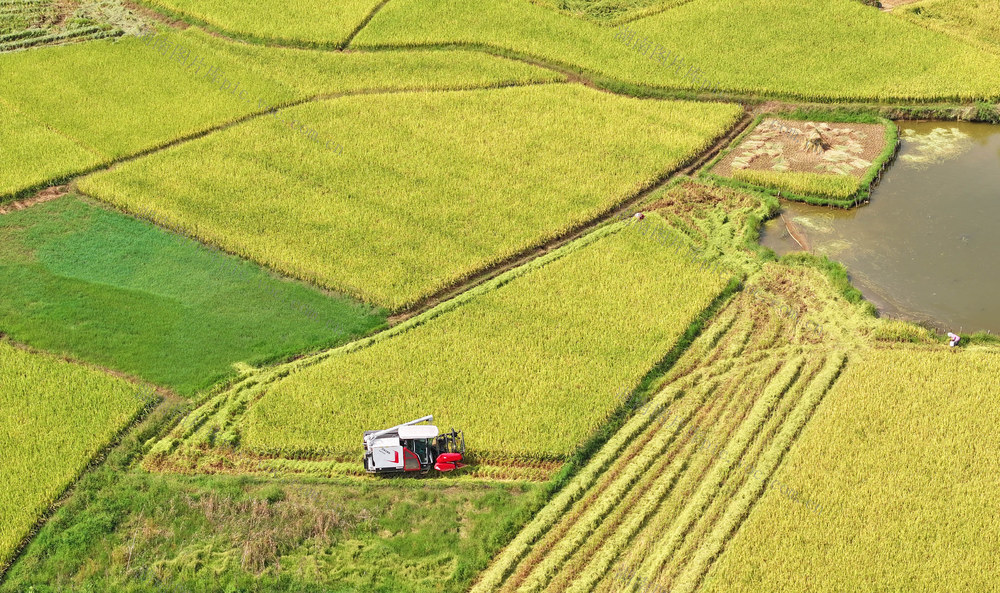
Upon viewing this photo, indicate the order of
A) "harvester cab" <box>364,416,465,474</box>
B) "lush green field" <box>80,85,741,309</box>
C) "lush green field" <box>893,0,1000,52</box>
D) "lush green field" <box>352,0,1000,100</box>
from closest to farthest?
"harvester cab" <box>364,416,465,474</box> → "lush green field" <box>80,85,741,309</box> → "lush green field" <box>352,0,1000,100</box> → "lush green field" <box>893,0,1000,52</box>

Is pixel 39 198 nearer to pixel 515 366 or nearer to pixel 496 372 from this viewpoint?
pixel 496 372

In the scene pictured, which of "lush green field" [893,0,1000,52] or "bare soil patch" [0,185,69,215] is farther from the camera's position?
"lush green field" [893,0,1000,52]

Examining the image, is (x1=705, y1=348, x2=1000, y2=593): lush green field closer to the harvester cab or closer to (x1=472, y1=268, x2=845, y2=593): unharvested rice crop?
(x1=472, y1=268, x2=845, y2=593): unharvested rice crop

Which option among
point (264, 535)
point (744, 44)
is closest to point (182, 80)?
point (264, 535)

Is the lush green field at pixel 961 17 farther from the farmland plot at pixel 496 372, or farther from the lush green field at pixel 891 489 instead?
the farmland plot at pixel 496 372

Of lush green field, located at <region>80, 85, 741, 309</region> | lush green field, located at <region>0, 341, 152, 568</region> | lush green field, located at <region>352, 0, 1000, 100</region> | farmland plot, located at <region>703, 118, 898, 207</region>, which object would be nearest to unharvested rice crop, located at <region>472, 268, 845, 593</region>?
farmland plot, located at <region>703, 118, 898, 207</region>

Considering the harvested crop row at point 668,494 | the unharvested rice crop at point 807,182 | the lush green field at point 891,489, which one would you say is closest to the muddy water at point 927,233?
the unharvested rice crop at point 807,182
